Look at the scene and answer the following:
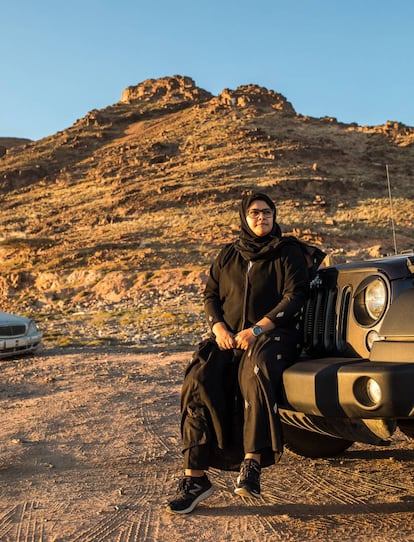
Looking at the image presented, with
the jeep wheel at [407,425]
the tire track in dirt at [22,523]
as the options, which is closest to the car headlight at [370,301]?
the jeep wheel at [407,425]

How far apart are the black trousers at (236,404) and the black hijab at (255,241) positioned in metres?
0.52

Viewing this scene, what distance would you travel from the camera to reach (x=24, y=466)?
464 cm

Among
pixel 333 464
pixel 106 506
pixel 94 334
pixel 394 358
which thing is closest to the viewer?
pixel 394 358

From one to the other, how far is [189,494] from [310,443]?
4.05 feet

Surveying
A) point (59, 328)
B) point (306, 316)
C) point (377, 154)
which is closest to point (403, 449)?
point (306, 316)

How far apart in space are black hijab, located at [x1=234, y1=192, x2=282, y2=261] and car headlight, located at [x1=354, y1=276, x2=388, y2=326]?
0.64 metres

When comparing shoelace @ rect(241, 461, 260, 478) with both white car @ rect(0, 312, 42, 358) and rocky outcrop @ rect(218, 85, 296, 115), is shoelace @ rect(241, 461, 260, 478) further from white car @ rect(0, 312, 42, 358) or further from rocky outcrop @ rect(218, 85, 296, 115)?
rocky outcrop @ rect(218, 85, 296, 115)

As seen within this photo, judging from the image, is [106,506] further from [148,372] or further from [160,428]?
[148,372]

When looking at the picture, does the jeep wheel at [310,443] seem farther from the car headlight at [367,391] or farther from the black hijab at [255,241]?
the car headlight at [367,391]

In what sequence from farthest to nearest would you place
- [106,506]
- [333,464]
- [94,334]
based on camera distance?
[94,334] < [333,464] < [106,506]

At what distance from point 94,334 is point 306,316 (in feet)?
42.3

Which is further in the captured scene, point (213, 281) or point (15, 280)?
point (15, 280)

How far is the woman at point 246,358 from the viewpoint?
347 centimetres

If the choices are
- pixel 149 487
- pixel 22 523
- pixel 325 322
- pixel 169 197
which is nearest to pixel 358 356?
pixel 325 322
